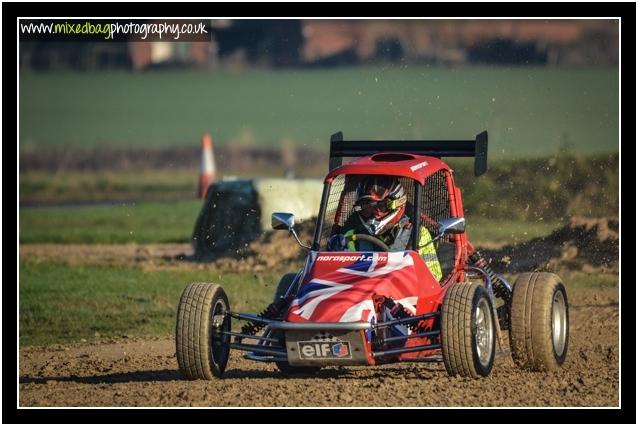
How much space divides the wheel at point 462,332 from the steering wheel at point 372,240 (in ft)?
3.53

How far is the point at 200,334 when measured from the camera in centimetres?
1163

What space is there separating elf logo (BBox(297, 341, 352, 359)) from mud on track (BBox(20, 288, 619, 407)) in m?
0.31

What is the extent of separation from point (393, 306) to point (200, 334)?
163 cm

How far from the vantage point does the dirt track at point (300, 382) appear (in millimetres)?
10961

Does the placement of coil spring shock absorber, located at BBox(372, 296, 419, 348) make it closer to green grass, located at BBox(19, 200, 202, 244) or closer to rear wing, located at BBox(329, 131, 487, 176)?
rear wing, located at BBox(329, 131, 487, 176)

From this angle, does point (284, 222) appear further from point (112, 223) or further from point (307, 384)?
point (112, 223)

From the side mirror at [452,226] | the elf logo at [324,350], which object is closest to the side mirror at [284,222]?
the side mirror at [452,226]

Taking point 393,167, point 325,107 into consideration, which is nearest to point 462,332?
point 393,167

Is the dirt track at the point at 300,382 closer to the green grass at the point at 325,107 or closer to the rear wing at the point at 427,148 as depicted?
the rear wing at the point at 427,148

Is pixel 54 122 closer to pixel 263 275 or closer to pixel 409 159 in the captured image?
pixel 263 275

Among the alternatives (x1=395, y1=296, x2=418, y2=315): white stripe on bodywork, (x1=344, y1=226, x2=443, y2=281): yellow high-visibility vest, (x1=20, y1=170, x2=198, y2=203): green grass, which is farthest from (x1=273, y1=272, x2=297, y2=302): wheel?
(x1=20, y1=170, x2=198, y2=203): green grass

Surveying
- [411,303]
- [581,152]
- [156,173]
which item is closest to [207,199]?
[581,152]

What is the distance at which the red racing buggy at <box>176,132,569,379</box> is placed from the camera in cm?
1117

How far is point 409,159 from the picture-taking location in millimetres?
13055
